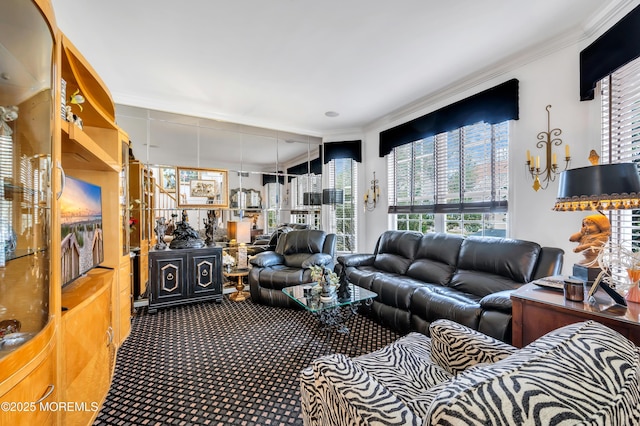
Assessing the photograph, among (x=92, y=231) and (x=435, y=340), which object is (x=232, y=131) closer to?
(x=92, y=231)

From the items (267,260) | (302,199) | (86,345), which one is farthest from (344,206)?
(86,345)

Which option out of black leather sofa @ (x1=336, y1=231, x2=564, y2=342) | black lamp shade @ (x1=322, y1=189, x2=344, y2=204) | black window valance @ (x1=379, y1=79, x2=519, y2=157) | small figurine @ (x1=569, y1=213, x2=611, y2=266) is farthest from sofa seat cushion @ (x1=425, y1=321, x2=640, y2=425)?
black lamp shade @ (x1=322, y1=189, x2=344, y2=204)

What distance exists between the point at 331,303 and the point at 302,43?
96.3 inches

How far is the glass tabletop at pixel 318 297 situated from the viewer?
8.10ft

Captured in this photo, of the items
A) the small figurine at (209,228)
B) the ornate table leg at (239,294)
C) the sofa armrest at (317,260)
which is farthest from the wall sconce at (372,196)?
the small figurine at (209,228)

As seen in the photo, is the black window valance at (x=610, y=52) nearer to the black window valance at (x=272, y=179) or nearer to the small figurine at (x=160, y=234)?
the black window valance at (x=272, y=179)

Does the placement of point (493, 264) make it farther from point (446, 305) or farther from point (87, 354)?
point (87, 354)

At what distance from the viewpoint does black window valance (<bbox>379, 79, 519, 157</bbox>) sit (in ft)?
9.20

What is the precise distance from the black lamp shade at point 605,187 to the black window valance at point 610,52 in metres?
1.06

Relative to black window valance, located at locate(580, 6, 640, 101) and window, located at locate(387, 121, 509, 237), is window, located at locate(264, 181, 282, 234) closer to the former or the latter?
window, located at locate(387, 121, 509, 237)

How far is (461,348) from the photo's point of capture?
1.29 metres

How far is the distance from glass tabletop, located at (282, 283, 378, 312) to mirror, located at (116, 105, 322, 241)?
6.26 feet

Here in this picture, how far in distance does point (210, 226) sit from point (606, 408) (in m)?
4.01

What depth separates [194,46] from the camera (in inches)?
95.7
